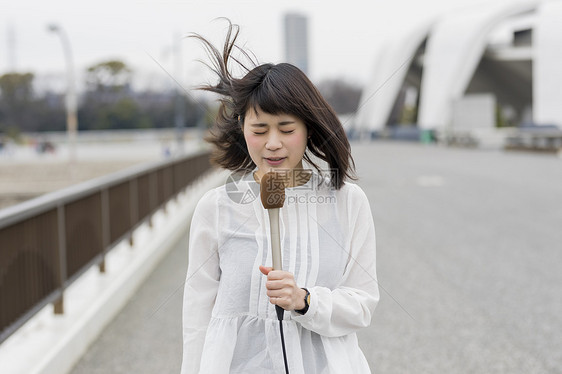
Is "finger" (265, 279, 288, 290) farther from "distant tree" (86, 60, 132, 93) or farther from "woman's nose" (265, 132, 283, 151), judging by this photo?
"distant tree" (86, 60, 132, 93)

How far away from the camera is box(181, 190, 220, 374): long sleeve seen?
177cm

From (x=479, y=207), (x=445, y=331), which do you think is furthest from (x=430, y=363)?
(x=479, y=207)

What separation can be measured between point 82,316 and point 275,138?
12.2ft

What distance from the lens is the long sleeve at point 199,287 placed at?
1.77 meters

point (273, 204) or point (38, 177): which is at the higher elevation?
point (273, 204)

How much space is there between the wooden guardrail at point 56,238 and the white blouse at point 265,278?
8.26 ft

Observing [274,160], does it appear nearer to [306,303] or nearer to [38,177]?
[306,303]

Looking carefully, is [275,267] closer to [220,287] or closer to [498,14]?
[220,287]

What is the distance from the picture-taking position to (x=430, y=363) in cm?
424

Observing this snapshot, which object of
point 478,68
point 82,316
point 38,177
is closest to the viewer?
point 82,316

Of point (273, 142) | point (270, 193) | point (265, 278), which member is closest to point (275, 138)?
point (273, 142)

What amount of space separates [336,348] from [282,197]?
1.61ft

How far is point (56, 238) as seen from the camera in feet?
16.4

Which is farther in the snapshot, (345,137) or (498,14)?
(498,14)
